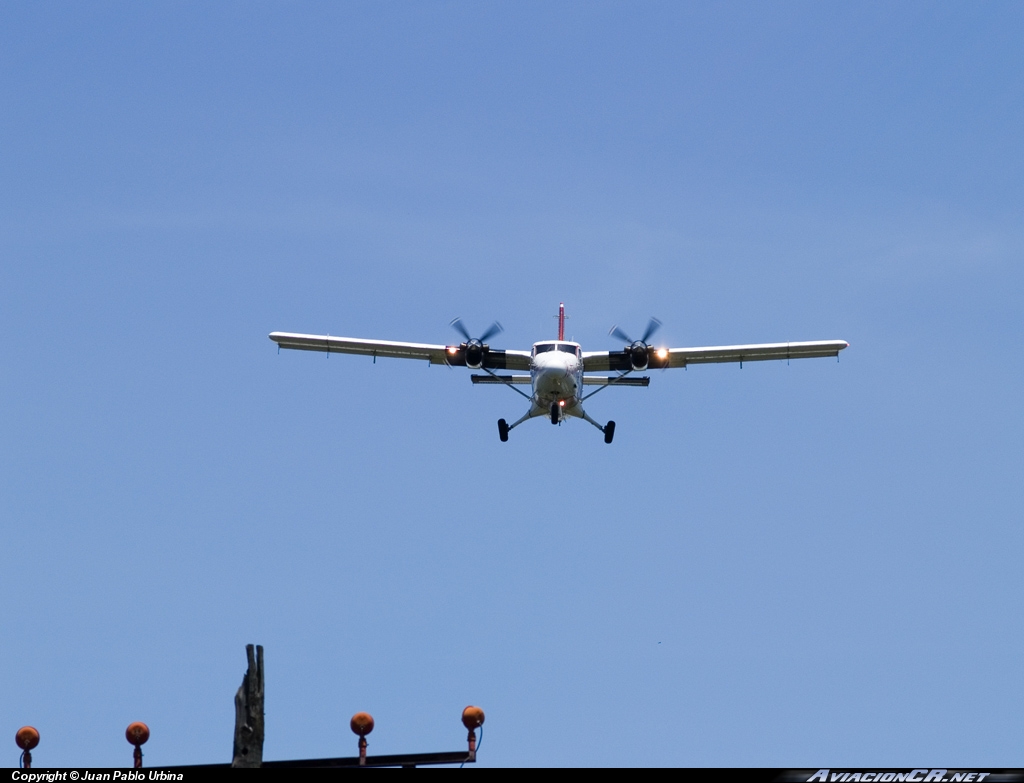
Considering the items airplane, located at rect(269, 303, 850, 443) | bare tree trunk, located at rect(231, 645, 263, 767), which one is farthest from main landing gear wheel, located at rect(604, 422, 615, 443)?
bare tree trunk, located at rect(231, 645, 263, 767)

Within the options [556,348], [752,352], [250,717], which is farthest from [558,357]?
[250,717]

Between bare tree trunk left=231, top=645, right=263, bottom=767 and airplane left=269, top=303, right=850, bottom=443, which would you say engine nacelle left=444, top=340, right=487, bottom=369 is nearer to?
airplane left=269, top=303, right=850, bottom=443

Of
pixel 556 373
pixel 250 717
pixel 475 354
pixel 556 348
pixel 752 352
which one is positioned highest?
pixel 752 352

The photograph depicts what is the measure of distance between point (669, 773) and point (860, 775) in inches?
99.1

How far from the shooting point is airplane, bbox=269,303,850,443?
42812 mm

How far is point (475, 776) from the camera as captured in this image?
21.0 metres

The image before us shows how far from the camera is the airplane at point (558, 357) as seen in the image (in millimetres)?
42812

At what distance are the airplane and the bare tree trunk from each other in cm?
2105

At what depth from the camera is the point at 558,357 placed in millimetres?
42594

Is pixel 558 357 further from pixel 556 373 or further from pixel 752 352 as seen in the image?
pixel 752 352

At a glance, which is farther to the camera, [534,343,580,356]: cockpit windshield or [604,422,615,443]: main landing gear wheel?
[604,422,615,443]: main landing gear wheel

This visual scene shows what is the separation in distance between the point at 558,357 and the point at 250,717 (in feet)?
71.2

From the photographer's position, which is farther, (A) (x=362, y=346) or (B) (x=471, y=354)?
(A) (x=362, y=346)

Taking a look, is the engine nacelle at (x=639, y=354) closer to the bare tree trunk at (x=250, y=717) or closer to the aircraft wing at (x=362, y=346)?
the aircraft wing at (x=362, y=346)
